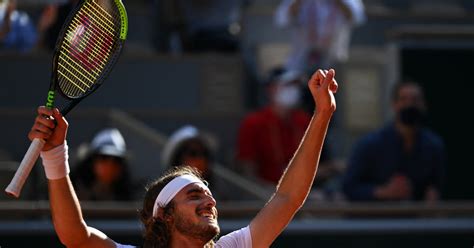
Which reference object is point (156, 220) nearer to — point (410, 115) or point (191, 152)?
point (191, 152)

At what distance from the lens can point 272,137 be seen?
30.2ft

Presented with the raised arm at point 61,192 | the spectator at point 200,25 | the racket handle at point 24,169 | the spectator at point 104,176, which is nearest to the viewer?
the racket handle at point 24,169

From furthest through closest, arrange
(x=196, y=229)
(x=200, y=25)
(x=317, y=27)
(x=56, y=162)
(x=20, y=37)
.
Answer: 1. (x=200, y=25)
2. (x=20, y=37)
3. (x=317, y=27)
4. (x=196, y=229)
5. (x=56, y=162)

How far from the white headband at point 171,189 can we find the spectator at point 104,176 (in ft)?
10.1

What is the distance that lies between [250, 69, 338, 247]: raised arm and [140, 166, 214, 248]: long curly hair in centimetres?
26

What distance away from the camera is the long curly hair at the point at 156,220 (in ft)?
16.3

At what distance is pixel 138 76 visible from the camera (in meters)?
10.8

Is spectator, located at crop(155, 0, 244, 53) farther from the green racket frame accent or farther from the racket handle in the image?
the racket handle

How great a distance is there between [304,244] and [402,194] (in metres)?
0.87

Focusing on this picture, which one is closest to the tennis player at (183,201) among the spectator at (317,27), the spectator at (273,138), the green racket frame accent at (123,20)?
the green racket frame accent at (123,20)

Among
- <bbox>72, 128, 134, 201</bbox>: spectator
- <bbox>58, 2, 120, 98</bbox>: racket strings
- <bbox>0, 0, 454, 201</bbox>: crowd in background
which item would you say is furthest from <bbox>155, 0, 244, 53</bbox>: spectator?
<bbox>58, 2, 120, 98</bbox>: racket strings

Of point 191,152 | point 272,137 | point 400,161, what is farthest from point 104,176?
point 400,161

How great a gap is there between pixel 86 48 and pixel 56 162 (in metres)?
0.52

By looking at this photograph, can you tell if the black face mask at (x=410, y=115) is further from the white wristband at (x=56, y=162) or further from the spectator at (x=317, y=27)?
the white wristband at (x=56, y=162)
